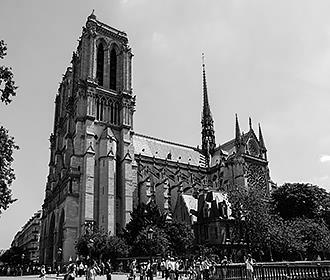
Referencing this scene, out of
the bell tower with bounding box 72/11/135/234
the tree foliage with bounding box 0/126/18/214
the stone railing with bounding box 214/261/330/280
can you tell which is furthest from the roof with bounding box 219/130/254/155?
the tree foliage with bounding box 0/126/18/214

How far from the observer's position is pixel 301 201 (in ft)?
188

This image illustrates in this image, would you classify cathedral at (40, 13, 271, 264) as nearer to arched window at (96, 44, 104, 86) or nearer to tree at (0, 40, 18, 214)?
arched window at (96, 44, 104, 86)

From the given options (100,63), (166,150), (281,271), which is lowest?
(281,271)

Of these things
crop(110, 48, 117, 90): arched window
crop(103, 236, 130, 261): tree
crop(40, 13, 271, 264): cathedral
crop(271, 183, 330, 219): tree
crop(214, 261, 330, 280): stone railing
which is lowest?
crop(214, 261, 330, 280): stone railing

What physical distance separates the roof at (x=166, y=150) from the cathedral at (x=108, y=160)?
0.29 meters

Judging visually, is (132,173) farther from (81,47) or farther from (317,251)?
(317,251)

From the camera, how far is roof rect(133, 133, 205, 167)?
251 feet

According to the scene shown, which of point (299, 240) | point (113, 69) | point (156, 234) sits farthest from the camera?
point (113, 69)

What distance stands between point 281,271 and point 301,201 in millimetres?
41374

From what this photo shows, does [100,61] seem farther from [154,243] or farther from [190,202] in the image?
[154,243]

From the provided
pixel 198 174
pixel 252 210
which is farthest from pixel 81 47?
pixel 252 210

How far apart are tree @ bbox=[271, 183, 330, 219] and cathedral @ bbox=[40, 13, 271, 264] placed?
7.77m

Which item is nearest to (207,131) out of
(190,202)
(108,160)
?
(190,202)

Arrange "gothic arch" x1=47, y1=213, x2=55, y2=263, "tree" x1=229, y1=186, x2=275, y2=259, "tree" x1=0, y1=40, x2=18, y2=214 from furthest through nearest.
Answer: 1. "gothic arch" x1=47, y1=213, x2=55, y2=263
2. "tree" x1=229, y1=186, x2=275, y2=259
3. "tree" x1=0, y1=40, x2=18, y2=214
